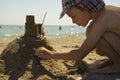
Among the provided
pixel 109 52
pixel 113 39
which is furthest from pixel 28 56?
pixel 113 39

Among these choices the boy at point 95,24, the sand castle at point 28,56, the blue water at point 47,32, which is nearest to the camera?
the boy at point 95,24

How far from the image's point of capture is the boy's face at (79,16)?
11.1 feet

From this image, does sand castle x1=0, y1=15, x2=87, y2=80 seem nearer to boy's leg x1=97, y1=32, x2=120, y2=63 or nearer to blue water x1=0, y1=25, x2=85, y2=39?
boy's leg x1=97, y1=32, x2=120, y2=63

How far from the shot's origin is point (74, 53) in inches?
134

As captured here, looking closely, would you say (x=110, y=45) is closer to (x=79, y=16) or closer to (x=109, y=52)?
(x=109, y=52)

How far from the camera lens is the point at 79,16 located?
342cm

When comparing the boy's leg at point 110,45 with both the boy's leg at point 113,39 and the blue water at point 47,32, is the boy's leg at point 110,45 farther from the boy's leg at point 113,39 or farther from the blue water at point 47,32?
the blue water at point 47,32

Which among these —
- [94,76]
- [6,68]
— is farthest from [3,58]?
[94,76]

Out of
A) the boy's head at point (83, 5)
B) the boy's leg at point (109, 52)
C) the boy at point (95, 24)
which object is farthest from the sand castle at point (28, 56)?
the boy's head at point (83, 5)

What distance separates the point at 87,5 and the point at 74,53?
52cm

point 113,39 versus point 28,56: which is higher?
point 113,39

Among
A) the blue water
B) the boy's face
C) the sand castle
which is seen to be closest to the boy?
the boy's face

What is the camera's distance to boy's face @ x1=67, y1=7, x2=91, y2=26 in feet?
11.1

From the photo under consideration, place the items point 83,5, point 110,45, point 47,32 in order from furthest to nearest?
1. point 47,32
2. point 110,45
3. point 83,5
